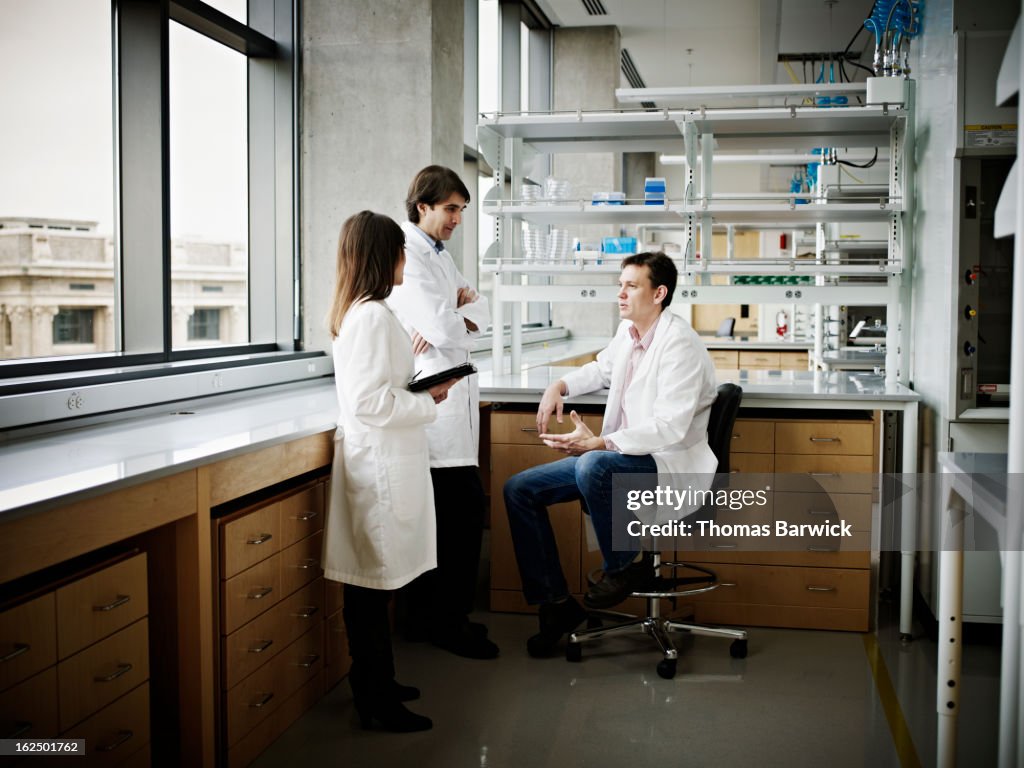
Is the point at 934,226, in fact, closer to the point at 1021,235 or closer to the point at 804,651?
the point at 804,651

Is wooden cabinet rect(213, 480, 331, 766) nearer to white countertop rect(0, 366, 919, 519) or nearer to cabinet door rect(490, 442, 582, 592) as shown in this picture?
white countertop rect(0, 366, 919, 519)

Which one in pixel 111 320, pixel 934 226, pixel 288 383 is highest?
pixel 934 226

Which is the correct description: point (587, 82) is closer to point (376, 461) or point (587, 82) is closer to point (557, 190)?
point (557, 190)

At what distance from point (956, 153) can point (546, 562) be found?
2042 millimetres

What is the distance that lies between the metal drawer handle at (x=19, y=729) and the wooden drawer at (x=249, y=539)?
0.66 meters

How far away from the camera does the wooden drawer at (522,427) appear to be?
366 centimetres

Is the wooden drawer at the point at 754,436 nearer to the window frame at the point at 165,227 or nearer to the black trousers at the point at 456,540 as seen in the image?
the black trousers at the point at 456,540

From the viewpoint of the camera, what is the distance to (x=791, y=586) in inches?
141

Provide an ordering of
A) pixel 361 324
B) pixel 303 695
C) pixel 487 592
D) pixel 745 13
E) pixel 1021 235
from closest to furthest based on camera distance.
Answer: pixel 1021 235, pixel 361 324, pixel 303 695, pixel 487 592, pixel 745 13

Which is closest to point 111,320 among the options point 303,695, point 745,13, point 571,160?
point 303,695

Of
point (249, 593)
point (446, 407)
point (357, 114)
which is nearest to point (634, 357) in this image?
point (446, 407)

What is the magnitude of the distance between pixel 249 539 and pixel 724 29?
7469 mm

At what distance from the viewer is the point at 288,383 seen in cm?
387

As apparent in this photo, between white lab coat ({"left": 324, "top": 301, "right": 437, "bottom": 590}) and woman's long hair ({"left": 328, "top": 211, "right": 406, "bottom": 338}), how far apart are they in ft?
0.13
